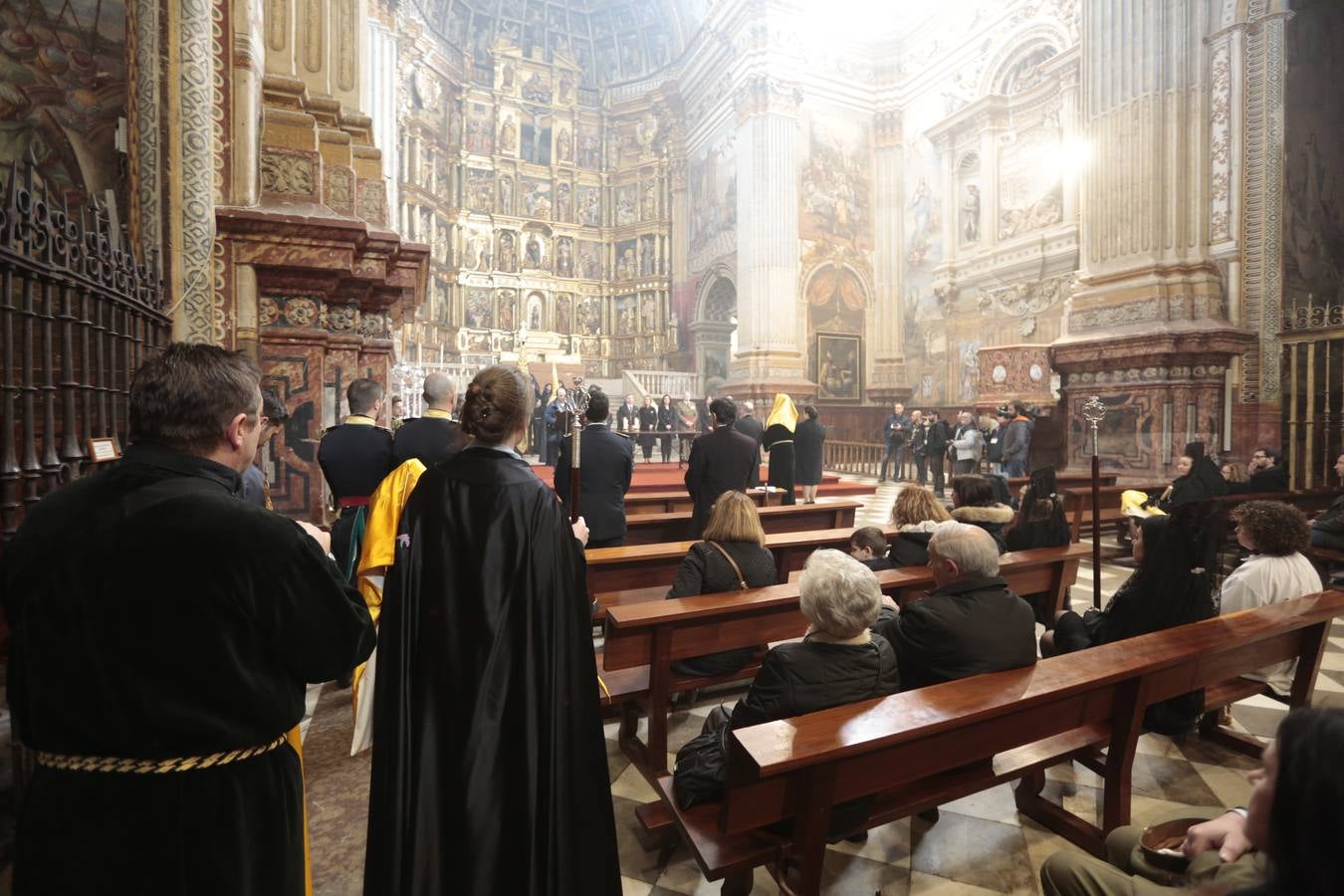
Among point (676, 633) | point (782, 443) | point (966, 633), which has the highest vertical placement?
point (782, 443)

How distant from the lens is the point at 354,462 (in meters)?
3.43

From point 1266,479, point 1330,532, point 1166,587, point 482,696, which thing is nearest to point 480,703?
point 482,696

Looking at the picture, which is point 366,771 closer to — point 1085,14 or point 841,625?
point 841,625

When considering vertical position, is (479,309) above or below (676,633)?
above

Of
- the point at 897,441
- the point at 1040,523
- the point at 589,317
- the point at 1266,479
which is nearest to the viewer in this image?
the point at 1040,523

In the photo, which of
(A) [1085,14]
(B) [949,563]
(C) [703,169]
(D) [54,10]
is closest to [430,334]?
(C) [703,169]

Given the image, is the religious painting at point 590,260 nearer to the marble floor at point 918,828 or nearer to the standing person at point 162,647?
the marble floor at point 918,828

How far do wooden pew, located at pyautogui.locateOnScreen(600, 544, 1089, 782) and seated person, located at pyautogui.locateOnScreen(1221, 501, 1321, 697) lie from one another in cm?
141

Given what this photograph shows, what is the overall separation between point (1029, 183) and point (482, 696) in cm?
1768

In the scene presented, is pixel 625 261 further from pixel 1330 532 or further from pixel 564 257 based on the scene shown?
pixel 1330 532

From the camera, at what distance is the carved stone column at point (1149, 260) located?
9.10m

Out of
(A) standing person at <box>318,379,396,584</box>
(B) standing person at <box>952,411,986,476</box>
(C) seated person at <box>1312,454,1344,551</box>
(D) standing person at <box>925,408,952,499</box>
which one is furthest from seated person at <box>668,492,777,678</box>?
(D) standing person at <box>925,408,952,499</box>

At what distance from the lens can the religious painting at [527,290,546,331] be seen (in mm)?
24734

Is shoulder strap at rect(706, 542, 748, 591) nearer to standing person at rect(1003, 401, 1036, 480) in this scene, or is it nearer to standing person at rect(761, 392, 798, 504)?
standing person at rect(761, 392, 798, 504)
